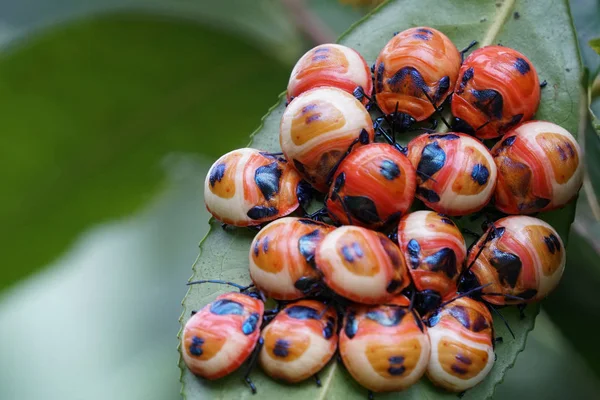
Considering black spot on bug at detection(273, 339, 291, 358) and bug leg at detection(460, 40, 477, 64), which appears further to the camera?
bug leg at detection(460, 40, 477, 64)

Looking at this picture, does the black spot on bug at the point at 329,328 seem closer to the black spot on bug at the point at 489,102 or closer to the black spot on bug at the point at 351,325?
the black spot on bug at the point at 351,325

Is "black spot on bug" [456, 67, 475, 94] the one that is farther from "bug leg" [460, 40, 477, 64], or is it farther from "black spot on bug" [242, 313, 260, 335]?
"black spot on bug" [242, 313, 260, 335]

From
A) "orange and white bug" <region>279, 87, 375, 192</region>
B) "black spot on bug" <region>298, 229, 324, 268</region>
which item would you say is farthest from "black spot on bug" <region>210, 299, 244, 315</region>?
"orange and white bug" <region>279, 87, 375, 192</region>

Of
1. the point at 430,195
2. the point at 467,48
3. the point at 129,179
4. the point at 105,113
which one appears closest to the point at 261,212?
the point at 430,195

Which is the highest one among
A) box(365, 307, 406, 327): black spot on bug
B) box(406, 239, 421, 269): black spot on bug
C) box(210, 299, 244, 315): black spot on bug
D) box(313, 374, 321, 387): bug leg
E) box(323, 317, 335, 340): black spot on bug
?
box(406, 239, 421, 269): black spot on bug

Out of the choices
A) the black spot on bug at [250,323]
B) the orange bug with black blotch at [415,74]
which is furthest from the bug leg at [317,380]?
the orange bug with black blotch at [415,74]

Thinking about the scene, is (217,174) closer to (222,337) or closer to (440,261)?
(222,337)
